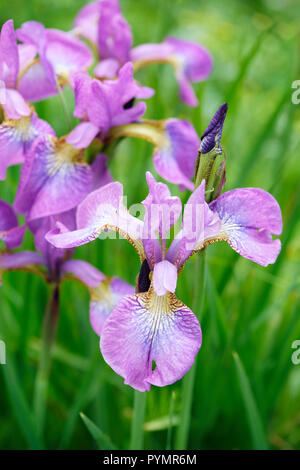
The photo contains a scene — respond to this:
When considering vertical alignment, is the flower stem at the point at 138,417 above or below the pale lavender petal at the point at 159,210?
below

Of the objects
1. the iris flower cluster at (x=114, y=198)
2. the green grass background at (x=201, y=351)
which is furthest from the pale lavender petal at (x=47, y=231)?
the green grass background at (x=201, y=351)

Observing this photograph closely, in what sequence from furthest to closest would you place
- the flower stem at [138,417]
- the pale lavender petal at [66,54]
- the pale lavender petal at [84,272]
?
1. the pale lavender petal at [66,54]
2. the pale lavender petal at [84,272]
3. the flower stem at [138,417]

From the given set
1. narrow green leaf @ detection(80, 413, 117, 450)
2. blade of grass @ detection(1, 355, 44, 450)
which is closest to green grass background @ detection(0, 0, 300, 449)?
blade of grass @ detection(1, 355, 44, 450)

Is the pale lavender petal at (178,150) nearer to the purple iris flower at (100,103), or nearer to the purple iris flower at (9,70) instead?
the purple iris flower at (100,103)

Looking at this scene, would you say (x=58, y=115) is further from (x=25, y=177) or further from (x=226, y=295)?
(x=25, y=177)

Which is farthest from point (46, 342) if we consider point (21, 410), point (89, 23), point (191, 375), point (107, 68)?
point (89, 23)

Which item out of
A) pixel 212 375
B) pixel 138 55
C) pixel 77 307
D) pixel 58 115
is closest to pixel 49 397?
pixel 77 307

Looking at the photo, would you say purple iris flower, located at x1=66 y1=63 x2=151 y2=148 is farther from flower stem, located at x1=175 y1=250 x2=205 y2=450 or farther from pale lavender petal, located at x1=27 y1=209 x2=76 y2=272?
flower stem, located at x1=175 y1=250 x2=205 y2=450
